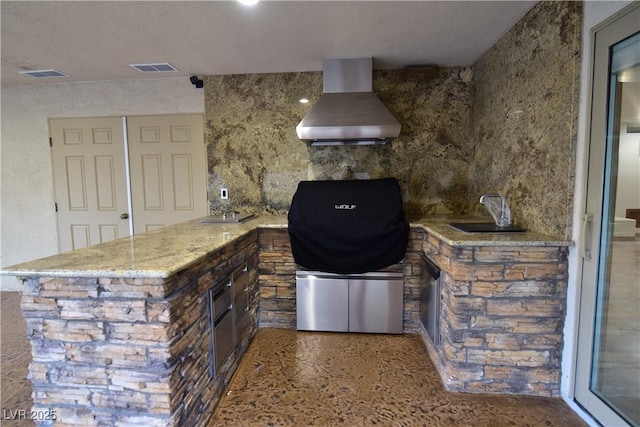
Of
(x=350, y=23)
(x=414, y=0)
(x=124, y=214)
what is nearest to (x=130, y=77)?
(x=124, y=214)

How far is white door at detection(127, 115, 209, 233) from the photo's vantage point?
3.34 m

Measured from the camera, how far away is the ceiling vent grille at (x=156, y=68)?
2.86m

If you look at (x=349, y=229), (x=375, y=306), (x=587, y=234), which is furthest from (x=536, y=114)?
(x=375, y=306)

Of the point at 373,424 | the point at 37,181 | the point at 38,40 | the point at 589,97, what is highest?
the point at 38,40

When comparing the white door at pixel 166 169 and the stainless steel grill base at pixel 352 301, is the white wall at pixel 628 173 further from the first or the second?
the white door at pixel 166 169

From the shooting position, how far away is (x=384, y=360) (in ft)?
7.53

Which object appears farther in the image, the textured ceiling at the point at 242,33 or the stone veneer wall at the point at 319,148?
the stone veneer wall at the point at 319,148

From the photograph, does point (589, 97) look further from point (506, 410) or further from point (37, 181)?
point (37, 181)

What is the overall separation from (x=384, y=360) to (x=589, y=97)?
6.61ft

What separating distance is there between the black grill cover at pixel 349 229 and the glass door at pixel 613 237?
1.13m

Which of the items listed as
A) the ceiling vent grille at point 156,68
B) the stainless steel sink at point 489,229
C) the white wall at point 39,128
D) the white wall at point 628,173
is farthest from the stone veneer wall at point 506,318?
the white wall at point 39,128

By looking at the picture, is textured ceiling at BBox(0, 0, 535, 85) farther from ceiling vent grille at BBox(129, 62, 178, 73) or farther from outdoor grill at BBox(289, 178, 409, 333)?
outdoor grill at BBox(289, 178, 409, 333)

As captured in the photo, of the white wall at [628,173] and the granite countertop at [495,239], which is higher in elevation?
the white wall at [628,173]

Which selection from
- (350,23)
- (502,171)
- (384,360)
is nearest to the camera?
(350,23)
